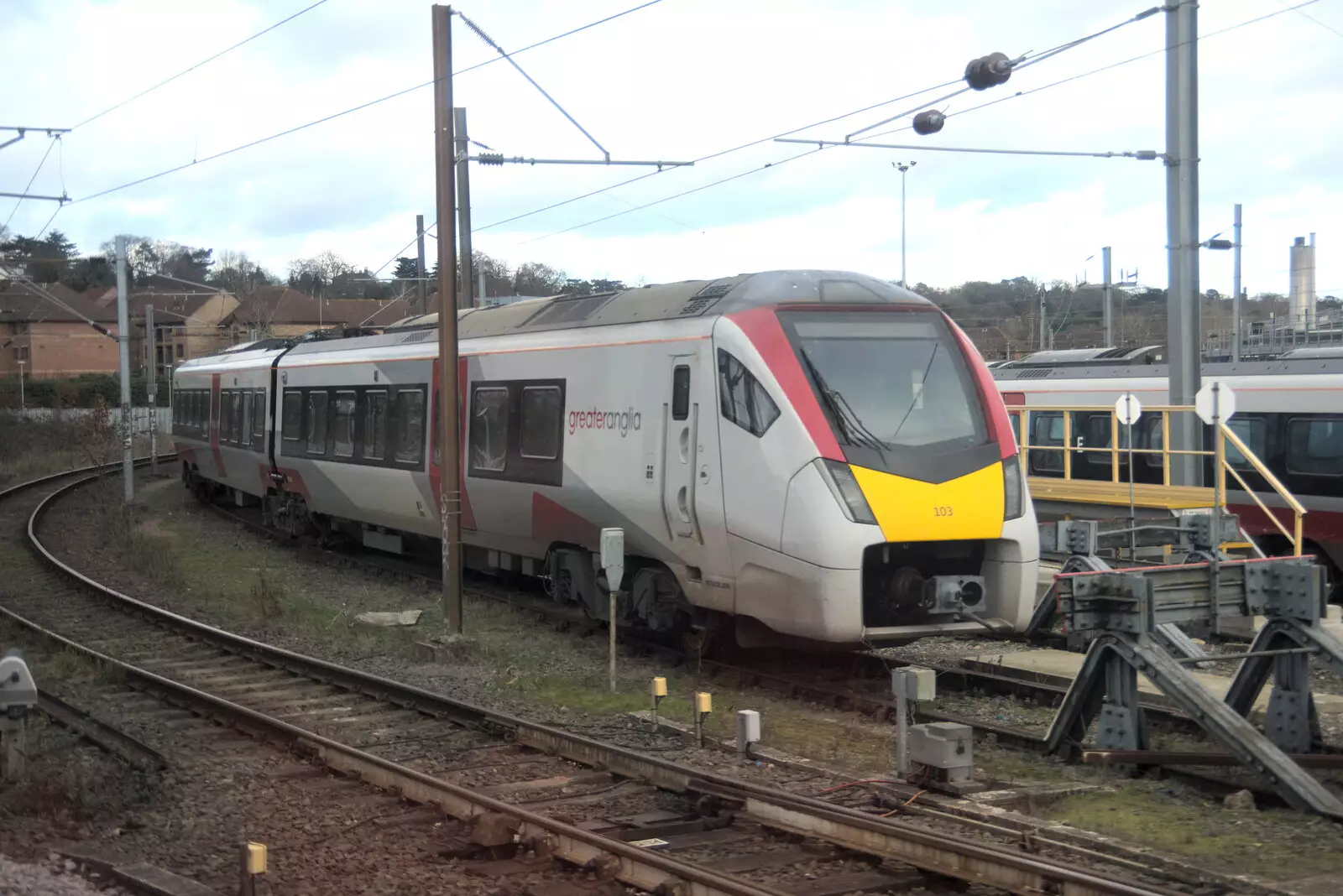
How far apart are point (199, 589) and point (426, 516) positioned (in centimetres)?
394

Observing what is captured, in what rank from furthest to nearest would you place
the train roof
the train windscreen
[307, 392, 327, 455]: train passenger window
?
[307, 392, 327, 455]: train passenger window, the train roof, the train windscreen

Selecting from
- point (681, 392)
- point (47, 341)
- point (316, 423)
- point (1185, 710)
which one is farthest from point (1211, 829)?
point (47, 341)

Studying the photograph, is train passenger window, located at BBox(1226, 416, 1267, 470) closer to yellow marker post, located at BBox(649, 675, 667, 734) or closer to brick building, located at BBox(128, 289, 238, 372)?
yellow marker post, located at BBox(649, 675, 667, 734)

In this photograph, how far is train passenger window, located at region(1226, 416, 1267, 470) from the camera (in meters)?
17.0

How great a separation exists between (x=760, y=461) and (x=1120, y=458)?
10.6 metres

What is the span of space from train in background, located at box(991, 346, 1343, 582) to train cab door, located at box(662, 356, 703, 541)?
8737mm

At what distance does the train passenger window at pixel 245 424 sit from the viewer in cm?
2294

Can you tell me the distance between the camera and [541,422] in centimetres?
1345

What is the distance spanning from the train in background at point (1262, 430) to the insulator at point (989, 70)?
6220 millimetres

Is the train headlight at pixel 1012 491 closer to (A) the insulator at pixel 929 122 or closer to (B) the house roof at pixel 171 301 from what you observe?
(A) the insulator at pixel 929 122

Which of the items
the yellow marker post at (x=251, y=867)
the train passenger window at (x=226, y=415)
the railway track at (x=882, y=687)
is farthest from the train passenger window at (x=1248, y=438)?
the train passenger window at (x=226, y=415)

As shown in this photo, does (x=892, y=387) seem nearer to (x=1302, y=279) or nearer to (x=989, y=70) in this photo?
(x=989, y=70)

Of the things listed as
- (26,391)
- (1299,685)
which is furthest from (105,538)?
(26,391)

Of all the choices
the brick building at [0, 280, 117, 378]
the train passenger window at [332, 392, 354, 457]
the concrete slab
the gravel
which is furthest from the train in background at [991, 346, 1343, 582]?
the brick building at [0, 280, 117, 378]
